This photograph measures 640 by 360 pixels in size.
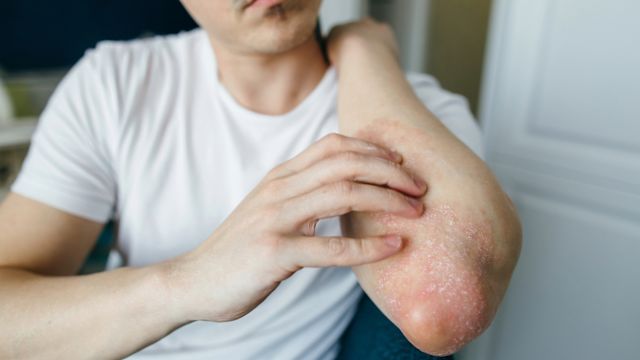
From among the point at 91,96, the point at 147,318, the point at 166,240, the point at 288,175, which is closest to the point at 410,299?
the point at 288,175

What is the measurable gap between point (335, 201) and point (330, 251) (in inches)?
1.9

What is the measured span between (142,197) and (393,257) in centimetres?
44

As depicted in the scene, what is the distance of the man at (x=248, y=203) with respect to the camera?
0.50 m

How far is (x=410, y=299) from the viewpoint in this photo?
0.51m

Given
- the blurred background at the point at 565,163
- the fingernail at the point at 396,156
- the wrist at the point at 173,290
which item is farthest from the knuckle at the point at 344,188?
the blurred background at the point at 565,163

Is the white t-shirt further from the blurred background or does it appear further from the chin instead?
the blurred background

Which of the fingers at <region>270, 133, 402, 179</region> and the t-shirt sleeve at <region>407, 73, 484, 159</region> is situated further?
the t-shirt sleeve at <region>407, 73, 484, 159</region>

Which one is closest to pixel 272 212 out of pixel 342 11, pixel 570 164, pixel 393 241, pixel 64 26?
pixel 393 241

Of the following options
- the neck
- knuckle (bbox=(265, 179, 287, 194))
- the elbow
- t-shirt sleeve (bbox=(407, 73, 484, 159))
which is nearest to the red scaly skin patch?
the elbow

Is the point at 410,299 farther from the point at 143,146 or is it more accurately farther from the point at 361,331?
the point at 143,146

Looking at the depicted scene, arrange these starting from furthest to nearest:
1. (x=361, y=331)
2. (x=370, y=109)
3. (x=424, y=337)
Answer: (x=361, y=331), (x=370, y=109), (x=424, y=337)

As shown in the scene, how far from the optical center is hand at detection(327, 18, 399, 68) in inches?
31.4

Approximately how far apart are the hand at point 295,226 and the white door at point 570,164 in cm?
81

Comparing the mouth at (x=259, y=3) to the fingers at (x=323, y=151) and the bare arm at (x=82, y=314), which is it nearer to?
the fingers at (x=323, y=151)
